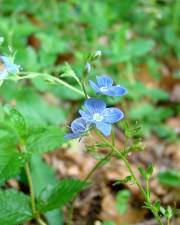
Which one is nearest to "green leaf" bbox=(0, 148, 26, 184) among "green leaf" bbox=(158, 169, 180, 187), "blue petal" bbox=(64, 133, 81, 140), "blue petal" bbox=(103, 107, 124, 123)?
"blue petal" bbox=(64, 133, 81, 140)

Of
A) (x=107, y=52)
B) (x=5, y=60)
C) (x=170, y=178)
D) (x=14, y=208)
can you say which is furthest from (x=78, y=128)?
(x=107, y=52)

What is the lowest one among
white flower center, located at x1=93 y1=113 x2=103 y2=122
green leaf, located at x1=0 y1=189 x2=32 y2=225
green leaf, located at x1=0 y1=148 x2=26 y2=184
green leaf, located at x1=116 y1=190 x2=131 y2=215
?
green leaf, located at x1=116 y1=190 x2=131 y2=215

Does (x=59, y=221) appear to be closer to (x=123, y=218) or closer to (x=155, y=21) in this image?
(x=123, y=218)

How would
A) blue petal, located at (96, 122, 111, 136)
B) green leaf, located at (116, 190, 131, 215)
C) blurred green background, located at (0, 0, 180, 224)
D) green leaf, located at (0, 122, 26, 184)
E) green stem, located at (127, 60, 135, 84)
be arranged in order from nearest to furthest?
blue petal, located at (96, 122, 111, 136)
green leaf, located at (0, 122, 26, 184)
green leaf, located at (116, 190, 131, 215)
blurred green background, located at (0, 0, 180, 224)
green stem, located at (127, 60, 135, 84)

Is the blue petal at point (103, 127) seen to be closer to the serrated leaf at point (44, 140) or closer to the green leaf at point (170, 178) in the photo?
the serrated leaf at point (44, 140)

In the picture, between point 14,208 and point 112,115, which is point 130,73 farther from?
point 112,115

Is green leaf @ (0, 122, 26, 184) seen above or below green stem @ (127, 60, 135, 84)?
below

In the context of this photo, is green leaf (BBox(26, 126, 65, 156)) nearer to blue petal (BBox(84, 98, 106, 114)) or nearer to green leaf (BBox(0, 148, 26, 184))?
green leaf (BBox(0, 148, 26, 184))

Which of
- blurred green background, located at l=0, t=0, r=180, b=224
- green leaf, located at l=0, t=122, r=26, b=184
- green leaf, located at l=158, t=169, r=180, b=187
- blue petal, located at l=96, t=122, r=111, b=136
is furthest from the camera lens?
blurred green background, located at l=0, t=0, r=180, b=224

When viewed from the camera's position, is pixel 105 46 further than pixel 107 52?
Yes
